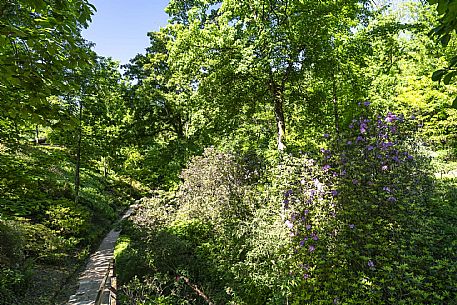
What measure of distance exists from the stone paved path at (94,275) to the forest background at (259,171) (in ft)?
1.26

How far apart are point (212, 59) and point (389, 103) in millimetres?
7971

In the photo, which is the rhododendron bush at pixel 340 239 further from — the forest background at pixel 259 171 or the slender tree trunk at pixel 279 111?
→ the slender tree trunk at pixel 279 111

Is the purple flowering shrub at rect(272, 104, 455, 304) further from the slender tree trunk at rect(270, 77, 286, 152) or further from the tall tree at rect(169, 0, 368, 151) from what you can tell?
the tall tree at rect(169, 0, 368, 151)

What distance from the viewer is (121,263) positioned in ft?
25.9

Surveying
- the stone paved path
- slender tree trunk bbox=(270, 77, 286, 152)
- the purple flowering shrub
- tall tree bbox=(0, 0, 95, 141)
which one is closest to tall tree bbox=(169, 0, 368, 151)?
slender tree trunk bbox=(270, 77, 286, 152)

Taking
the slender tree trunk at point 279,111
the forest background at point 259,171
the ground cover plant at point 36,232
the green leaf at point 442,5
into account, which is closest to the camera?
the green leaf at point 442,5

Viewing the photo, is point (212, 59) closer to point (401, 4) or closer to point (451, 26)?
point (451, 26)

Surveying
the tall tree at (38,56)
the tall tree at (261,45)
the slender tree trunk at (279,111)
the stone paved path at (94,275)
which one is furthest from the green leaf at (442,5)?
the slender tree trunk at (279,111)

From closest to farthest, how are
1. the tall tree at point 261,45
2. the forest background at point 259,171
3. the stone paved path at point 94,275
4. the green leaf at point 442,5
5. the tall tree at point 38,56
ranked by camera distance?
1. the green leaf at point 442,5
2. the tall tree at point 38,56
3. the forest background at point 259,171
4. the stone paved path at point 94,275
5. the tall tree at point 261,45

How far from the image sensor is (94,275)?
786 cm

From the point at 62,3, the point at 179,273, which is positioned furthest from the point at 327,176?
the point at 62,3

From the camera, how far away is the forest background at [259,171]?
2535 millimetres

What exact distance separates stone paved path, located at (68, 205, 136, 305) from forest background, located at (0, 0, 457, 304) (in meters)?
0.38

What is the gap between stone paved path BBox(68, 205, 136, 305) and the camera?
251 inches
